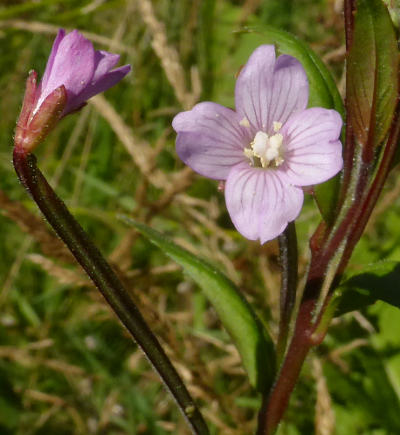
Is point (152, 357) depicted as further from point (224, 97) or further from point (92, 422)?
point (224, 97)

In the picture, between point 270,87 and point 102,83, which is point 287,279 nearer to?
point 270,87

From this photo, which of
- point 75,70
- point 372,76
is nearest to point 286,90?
→ point 372,76

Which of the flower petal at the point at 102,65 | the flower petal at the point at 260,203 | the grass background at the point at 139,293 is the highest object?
the flower petal at the point at 102,65

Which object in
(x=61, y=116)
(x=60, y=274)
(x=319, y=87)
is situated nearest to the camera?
(x=61, y=116)

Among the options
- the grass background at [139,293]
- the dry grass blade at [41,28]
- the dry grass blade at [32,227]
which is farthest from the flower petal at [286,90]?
the dry grass blade at [41,28]

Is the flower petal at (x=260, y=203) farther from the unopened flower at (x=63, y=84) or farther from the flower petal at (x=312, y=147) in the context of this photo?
the unopened flower at (x=63, y=84)

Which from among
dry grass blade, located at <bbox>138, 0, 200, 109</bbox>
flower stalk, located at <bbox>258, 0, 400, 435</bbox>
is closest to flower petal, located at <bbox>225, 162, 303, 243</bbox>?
flower stalk, located at <bbox>258, 0, 400, 435</bbox>
